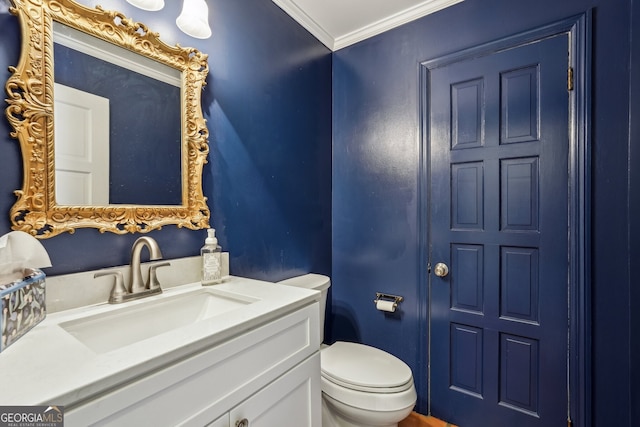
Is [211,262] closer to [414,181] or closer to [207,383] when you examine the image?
[207,383]

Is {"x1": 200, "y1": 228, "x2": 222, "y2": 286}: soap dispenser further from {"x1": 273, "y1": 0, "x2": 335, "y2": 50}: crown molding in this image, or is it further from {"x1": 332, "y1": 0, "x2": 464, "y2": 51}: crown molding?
{"x1": 332, "y1": 0, "x2": 464, "y2": 51}: crown molding

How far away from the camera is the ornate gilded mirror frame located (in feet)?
2.62

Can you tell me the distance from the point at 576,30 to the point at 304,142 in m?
1.40

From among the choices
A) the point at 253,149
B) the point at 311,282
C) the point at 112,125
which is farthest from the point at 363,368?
the point at 112,125

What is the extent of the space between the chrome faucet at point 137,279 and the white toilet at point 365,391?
2.80 feet

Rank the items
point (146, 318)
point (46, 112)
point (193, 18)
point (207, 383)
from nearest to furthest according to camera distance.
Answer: point (207, 383), point (46, 112), point (146, 318), point (193, 18)

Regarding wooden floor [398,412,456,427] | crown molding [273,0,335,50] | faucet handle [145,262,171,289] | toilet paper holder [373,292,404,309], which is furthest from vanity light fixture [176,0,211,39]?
wooden floor [398,412,456,427]

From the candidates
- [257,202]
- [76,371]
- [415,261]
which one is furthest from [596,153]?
[76,371]

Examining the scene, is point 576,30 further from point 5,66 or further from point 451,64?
point 5,66

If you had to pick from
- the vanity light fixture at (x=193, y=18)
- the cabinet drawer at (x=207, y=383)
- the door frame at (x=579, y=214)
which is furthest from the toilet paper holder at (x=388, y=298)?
the vanity light fixture at (x=193, y=18)

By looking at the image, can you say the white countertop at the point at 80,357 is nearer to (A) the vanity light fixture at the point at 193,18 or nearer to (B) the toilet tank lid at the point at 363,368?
(B) the toilet tank lid at the point at 363,368

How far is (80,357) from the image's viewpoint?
57 cm

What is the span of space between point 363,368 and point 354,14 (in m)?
1.98

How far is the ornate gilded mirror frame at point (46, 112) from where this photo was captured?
80 centimetres
